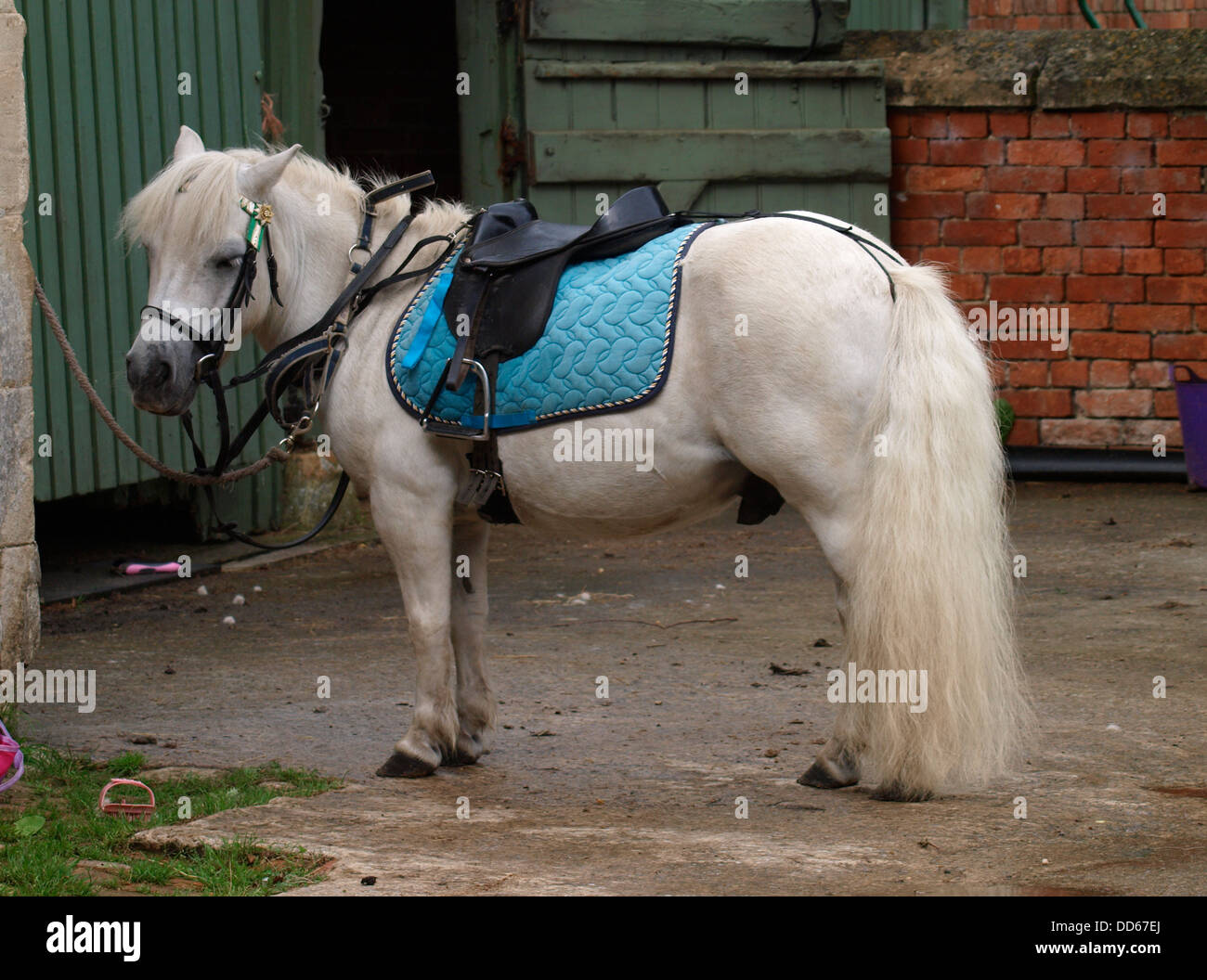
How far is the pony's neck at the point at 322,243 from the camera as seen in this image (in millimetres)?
4633

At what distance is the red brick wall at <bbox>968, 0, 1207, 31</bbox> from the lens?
12.4 metres

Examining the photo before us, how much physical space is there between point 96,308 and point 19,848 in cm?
419

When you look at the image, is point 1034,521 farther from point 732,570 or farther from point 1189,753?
point 1189,753

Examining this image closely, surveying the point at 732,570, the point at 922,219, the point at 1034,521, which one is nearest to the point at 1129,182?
the point at 922,219

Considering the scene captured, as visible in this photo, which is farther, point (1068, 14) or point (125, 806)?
point (1068, 14)

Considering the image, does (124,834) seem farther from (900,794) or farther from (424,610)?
(900,794)

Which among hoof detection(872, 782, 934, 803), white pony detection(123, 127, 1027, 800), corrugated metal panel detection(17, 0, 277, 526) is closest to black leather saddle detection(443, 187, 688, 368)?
white pony detection(123, 127, 1027, 800)

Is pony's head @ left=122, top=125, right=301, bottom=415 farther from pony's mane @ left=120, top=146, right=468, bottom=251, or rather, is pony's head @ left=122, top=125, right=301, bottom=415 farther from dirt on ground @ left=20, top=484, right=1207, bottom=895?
dirt on ground @ left=20, top=484, right=1207, bottom=895

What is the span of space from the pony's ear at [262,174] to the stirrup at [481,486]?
1.02 m

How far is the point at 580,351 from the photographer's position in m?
4.18

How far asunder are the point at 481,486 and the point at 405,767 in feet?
2.95

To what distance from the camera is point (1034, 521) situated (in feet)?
29.3

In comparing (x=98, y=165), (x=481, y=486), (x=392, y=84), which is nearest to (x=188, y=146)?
(x=481, y=486)

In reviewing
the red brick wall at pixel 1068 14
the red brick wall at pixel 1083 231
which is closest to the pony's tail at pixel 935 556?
the red brick wall at pixel 1083 231
